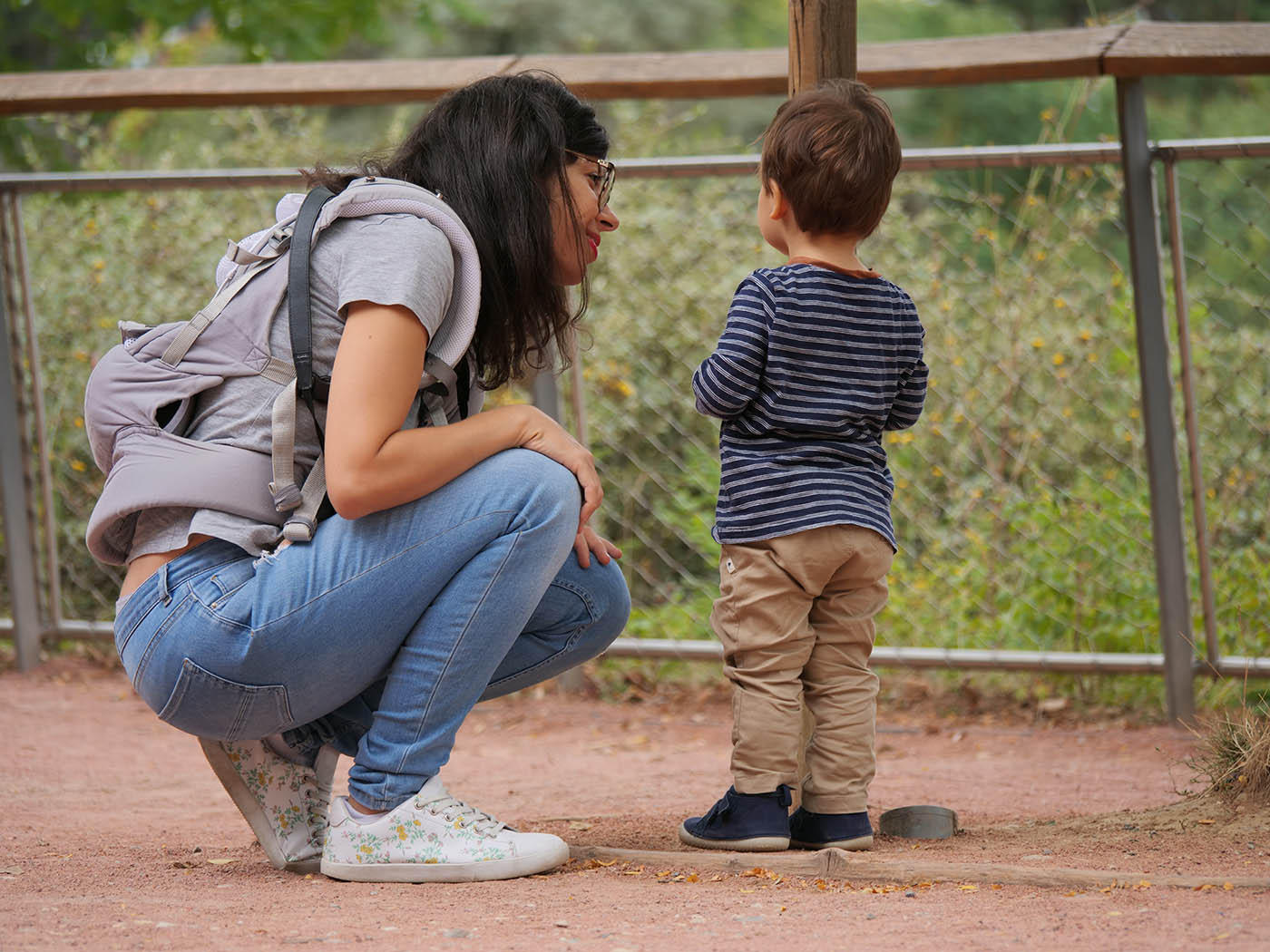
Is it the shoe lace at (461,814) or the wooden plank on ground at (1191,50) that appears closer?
the shoe lace at (461,814)

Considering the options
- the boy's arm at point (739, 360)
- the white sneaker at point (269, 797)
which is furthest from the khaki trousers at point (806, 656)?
the white sneaker at point (269, 797)

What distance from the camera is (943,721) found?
4.04 meters

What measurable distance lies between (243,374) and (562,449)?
1.71 ft

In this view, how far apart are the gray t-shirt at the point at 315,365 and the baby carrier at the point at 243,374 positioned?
0.6 inches

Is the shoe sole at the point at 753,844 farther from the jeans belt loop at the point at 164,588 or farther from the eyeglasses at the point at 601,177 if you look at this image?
the eyeglasses at the point at 601,177

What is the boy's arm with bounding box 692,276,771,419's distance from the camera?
235 centimetres

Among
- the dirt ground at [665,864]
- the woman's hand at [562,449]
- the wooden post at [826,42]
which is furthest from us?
the wooden post at [826,42]

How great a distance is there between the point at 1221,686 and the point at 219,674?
297 centimetres

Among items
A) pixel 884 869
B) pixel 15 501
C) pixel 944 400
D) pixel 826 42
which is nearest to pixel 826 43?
pixel 826 42

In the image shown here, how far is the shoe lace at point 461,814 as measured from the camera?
7.16ft

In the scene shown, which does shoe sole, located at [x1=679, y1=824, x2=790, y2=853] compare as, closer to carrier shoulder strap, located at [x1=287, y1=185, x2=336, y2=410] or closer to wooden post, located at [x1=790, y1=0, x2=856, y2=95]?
carrier shoulder strap, located at [x1=287, y1=185, x2=336, y2=410]

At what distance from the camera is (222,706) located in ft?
7.05

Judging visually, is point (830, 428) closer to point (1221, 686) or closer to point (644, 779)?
point (644, 779)

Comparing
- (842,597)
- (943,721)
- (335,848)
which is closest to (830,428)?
(842,597)
